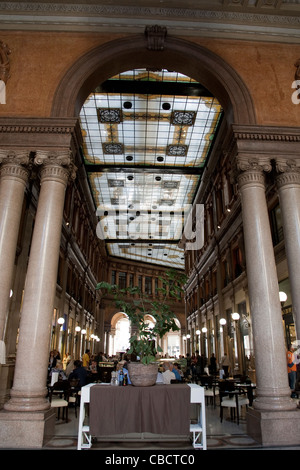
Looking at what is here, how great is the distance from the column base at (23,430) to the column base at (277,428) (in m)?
2.90

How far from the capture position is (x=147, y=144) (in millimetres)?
14609

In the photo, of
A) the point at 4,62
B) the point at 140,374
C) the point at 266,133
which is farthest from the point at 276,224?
the point at 4,62

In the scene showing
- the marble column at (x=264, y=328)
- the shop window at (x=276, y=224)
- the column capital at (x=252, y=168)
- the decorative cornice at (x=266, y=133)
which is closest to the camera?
the marble column at (x=264, y=328)

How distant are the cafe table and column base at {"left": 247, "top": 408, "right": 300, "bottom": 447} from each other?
103 cm

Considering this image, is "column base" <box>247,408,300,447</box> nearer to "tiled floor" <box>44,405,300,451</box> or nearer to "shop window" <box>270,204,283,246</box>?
"tiled floor" <box>44,405,300,451</box>

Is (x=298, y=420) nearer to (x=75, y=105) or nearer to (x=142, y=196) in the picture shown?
(x=75, y=105)

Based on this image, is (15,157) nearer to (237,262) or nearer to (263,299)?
(263,299)

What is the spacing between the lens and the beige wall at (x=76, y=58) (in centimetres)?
649

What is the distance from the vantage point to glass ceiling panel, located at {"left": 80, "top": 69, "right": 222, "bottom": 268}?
11.4m

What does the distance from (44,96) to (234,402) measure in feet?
22.3

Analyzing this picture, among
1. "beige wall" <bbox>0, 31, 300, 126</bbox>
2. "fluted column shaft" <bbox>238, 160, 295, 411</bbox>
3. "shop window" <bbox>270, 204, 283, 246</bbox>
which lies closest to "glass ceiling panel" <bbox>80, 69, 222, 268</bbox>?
"beige wall" <bbox>0, 31, 300, 126</bbox>

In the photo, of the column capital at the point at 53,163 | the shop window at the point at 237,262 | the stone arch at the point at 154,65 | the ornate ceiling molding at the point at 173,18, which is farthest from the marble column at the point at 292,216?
the shop window at the point at 237,262

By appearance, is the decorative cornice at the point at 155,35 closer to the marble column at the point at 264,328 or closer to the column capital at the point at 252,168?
the column capital at the point at 252,168

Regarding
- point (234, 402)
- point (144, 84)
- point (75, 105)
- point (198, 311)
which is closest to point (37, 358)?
point (234, 402)
